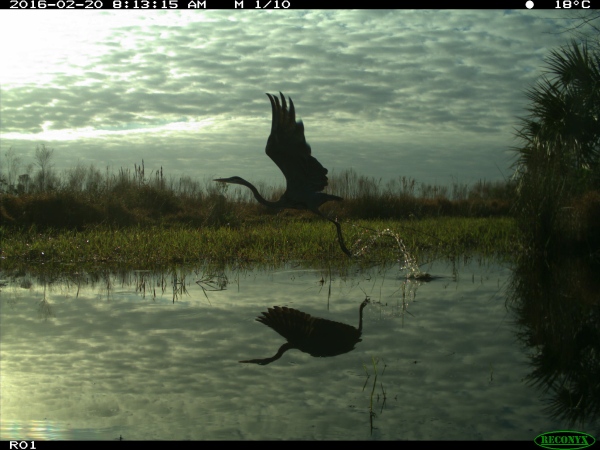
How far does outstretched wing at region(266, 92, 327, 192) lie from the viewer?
708 cm

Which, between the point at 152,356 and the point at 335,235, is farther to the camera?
the point at 335,235

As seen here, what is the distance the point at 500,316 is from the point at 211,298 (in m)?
2.97

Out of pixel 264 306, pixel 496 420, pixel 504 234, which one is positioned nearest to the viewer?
pixel 496 420

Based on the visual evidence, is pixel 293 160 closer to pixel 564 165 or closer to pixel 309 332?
pixel 309 332

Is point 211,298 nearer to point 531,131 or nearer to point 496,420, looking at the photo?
point 496,420

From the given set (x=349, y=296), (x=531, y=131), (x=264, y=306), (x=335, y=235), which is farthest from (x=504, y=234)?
(x=264, y=306)

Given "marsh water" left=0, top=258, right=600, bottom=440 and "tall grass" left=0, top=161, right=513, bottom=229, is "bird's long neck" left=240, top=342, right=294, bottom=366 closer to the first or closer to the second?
"marsh water" left=0, top=258, right=600, bottom=440

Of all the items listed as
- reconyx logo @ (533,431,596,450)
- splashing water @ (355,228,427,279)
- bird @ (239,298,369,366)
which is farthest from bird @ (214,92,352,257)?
reconyx logo @ (533,431,596,450)

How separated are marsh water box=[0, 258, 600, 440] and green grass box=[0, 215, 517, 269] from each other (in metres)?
2.14

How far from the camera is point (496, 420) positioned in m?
3.29

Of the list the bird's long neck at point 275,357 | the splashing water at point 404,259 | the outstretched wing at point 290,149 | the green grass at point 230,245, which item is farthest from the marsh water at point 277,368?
the green grass at point 230,245

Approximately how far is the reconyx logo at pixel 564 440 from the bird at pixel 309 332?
1723 millimetres

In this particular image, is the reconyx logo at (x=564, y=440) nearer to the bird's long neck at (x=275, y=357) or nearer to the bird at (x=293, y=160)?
the bird's long neck at (x=275, y=357)

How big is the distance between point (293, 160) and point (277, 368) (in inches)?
144
